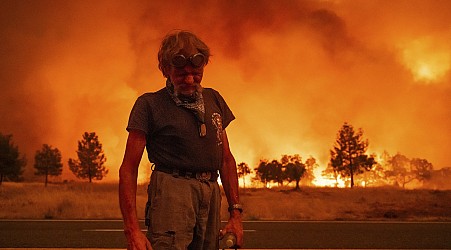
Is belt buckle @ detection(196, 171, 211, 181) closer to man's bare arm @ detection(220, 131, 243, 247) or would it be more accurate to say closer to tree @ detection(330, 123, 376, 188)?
man's bare arm @ detection(220, 131, 243, 247)

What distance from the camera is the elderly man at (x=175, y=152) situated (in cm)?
288

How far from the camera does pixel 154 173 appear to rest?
297cm

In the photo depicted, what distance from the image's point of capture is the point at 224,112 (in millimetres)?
3270

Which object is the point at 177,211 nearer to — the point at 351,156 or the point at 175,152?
the point at 175,152

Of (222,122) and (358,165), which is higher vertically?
(358,165)

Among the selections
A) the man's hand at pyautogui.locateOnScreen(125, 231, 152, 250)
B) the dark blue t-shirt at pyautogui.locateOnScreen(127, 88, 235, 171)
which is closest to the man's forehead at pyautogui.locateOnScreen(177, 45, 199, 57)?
the dark blue t-shirt at pyautogui.locateOnScreen(127, 88, 235, 171)

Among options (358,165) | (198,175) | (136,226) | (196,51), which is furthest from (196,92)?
(358,165)

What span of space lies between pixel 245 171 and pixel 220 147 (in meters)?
85.8

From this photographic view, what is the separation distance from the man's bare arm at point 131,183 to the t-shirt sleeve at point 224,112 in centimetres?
54

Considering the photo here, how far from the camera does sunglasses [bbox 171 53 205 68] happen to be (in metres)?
2.89

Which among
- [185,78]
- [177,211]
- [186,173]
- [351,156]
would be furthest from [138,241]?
[351,156]

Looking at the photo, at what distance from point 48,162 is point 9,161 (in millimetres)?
12825

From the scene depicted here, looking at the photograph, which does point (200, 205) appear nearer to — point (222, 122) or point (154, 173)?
point (154, 173)

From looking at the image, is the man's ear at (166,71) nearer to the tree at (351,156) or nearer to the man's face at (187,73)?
the man's face at (187,73)
